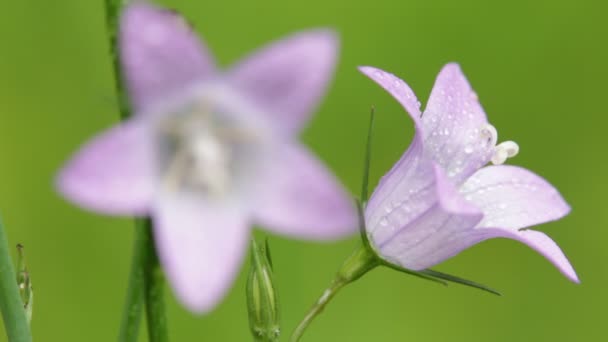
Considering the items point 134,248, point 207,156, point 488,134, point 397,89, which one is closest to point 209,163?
point 207,156

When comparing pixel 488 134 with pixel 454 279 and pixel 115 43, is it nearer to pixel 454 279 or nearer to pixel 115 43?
pixel 454 279

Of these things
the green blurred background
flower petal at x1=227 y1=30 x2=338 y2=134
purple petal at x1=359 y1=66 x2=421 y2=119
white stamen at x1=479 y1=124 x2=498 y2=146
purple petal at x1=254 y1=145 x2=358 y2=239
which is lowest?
the green blurred background

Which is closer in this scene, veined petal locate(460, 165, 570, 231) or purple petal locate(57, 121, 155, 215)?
purple petal locate(57, 121, 155, 215)

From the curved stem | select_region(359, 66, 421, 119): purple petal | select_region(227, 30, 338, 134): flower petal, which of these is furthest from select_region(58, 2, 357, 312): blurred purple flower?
the curved stem

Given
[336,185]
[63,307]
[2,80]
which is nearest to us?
[336,185]

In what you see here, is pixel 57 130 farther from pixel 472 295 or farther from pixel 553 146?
pixel 553 146

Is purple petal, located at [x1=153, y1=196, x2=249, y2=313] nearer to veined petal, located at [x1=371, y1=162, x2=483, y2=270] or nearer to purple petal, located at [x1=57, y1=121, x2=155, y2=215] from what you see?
purple petal, located at [x1=57, y1=121, x2=155, y2=215]

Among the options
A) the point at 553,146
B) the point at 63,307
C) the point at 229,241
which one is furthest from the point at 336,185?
the point at 553,146
